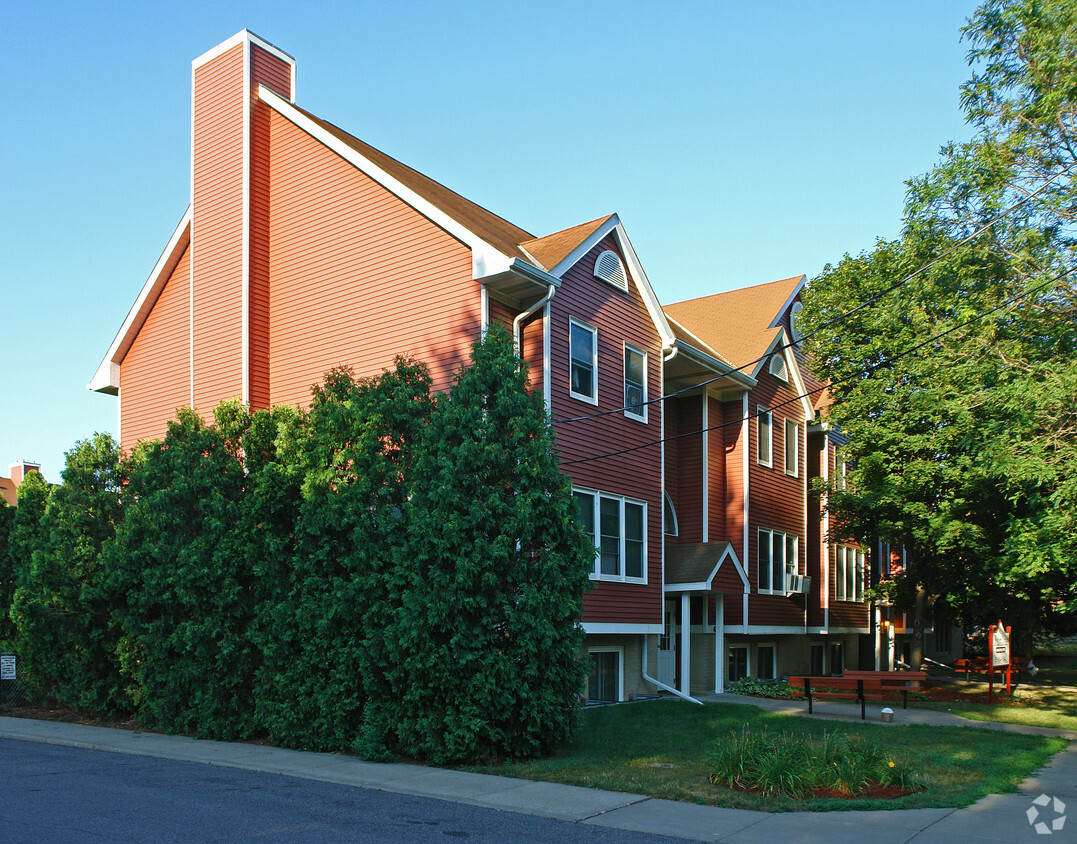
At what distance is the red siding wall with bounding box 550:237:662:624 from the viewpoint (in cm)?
1833

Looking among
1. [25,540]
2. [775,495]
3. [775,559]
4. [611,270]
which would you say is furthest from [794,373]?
[25,540]

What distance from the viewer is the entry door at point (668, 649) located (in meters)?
23.1

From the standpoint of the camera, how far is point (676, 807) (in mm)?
10281

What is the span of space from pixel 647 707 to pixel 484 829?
413 inches

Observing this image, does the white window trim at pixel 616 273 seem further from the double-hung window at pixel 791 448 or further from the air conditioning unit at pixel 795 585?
the air conditioning unit at pixel 795 585

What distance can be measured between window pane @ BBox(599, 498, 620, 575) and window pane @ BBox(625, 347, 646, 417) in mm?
2149

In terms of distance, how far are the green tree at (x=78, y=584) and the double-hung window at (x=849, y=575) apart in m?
22.4

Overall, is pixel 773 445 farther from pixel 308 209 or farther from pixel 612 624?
pixel 308 209

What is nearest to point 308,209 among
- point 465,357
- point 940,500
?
point 465,357

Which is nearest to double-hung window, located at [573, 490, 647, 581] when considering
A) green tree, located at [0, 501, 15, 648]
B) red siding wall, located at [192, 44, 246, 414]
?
red siding wall, located at [192, 44, 246, 414]

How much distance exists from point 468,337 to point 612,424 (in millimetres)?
3903

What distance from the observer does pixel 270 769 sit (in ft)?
41.4

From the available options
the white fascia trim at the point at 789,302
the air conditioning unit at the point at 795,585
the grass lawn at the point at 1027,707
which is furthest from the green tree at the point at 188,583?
the air conditioning unit at the point at 795,585

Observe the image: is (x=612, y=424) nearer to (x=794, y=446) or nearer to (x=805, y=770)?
(x=805, y=770)
